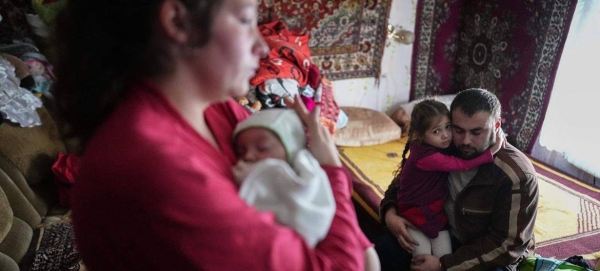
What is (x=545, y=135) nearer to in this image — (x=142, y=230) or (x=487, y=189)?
(x=487, y=189)

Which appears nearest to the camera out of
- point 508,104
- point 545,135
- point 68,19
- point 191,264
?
point 191,264

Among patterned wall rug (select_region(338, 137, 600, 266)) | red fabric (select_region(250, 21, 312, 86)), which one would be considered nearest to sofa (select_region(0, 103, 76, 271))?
red fabric (select_region(250, 21, 312, 86))

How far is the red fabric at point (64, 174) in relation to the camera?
2213 millimetres

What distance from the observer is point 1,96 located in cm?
205

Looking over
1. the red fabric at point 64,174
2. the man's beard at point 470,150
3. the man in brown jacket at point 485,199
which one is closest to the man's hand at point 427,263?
the man in brown jacket at point 485,199

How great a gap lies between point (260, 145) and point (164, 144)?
231mm

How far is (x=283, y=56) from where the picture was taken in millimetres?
2773

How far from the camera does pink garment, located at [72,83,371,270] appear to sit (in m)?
0.53

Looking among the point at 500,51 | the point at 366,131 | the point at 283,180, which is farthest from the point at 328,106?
the point at 283,180

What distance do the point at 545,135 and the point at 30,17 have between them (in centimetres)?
346

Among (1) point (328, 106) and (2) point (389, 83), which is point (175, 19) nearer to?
(1) point (328, 106)

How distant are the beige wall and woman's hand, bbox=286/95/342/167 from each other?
2700mm

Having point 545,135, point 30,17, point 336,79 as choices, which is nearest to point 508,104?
point 545,135

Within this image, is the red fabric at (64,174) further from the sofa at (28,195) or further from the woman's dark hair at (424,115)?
the woman's dark hair at (424,115)
